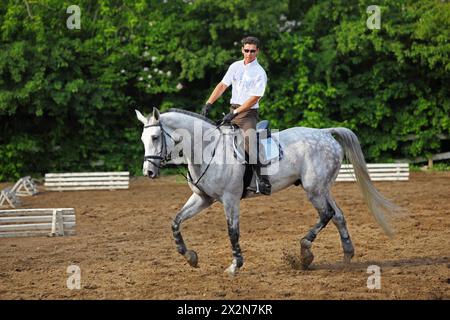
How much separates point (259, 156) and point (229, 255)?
5.84 feet

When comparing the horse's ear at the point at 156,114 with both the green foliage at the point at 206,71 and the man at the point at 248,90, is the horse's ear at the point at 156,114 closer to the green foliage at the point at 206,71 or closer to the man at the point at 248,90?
the man at the point at 248,90

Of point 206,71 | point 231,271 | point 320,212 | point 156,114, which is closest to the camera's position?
point 156,114

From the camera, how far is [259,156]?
8.45 metres

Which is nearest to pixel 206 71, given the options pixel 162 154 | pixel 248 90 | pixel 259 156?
pixel 248 90

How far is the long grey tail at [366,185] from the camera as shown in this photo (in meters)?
9.15

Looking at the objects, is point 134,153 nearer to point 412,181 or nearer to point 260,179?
point 412,181

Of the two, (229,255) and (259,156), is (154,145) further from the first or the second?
(229,255)

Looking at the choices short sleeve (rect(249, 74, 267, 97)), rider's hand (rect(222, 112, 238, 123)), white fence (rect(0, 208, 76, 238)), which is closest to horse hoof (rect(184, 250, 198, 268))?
rider's hand (rect(222, 112, 238, 123))

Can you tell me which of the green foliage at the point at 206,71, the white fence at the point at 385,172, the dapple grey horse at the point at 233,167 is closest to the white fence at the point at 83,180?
the green foliage at the point at 206,71

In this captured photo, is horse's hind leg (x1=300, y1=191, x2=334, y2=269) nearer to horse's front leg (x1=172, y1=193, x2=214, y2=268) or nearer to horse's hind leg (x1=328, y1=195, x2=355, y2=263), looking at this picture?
horse's hind leg (x1=328, y1=195, x2=355, y2=263)
